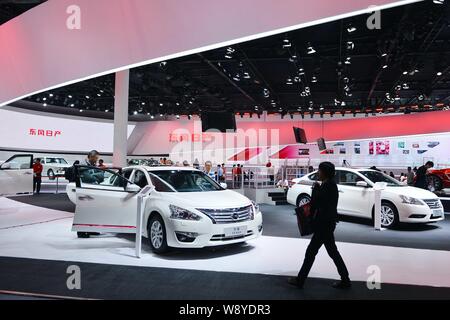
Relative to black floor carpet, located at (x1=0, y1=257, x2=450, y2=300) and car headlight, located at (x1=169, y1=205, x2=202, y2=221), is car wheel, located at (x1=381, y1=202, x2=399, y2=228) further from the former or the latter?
car headlight, located at (x1=169, y1=205, x2=202, y2=221)

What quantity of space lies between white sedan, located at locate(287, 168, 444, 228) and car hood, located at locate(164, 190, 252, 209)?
394 cm

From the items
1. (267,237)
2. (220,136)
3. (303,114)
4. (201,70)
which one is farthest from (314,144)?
(267,237)

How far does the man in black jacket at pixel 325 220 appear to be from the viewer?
4223mm

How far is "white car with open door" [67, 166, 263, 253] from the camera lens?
18.1 ft

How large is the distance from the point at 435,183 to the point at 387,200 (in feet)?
23.6

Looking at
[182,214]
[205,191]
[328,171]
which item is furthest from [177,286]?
[205,191]

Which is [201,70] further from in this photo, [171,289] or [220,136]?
[171,289]

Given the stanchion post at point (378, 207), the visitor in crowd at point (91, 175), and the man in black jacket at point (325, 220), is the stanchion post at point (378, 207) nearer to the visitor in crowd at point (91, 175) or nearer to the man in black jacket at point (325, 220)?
the man in black jacket at point (325, 220)

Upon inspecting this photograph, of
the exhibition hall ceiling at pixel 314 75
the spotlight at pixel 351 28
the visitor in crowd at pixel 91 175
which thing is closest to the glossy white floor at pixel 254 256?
the visitor in crowd at pixel 91 175

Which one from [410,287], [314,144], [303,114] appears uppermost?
[303,114]

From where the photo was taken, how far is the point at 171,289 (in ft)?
13.9

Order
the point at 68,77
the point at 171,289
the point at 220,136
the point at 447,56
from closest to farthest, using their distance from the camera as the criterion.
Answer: the point at 171,289 → the point at 68,77 → the point at 447,56 → the point at 220,136

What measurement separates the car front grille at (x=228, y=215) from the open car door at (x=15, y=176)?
28.5 ft
